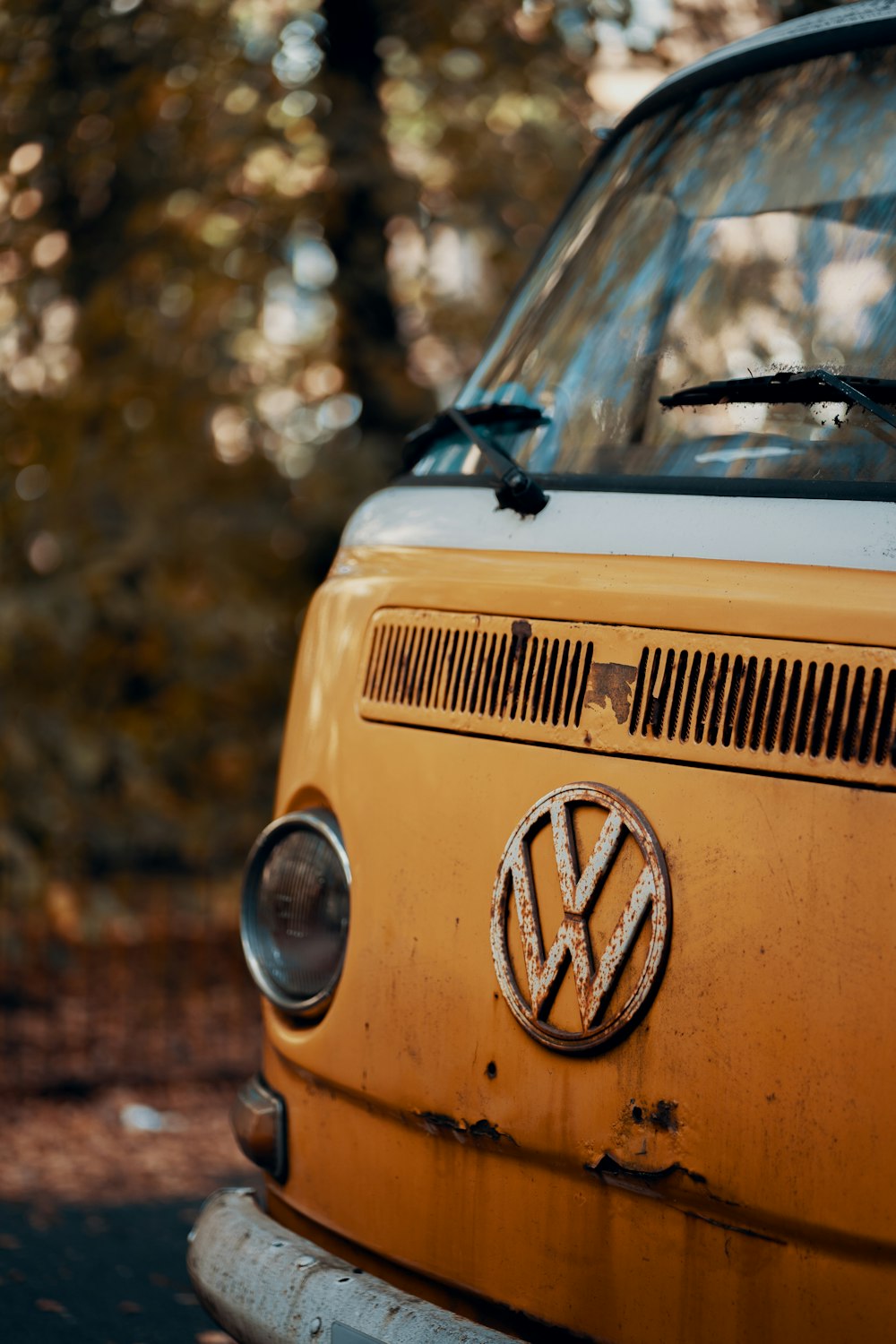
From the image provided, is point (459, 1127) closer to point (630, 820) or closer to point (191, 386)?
point (630, 820)

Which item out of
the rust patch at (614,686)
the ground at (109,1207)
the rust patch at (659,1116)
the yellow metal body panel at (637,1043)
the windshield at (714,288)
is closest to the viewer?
the yellow metal body panel at (637,1043)

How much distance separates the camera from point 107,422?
21.2 ft

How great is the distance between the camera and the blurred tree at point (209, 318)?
616cm

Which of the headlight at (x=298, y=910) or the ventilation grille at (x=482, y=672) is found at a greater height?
the ventilation grille at (x=482, y=672)

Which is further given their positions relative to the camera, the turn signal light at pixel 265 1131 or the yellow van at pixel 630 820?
the turn signal light at pixel 265 1131

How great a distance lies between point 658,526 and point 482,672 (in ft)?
1.09

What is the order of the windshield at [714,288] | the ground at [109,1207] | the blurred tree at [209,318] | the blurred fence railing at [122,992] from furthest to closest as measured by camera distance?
the blurred tree at [209,318] < the blurred fence railing at [122,992] < the ground at [109,1207] < the windshield at [714,288]

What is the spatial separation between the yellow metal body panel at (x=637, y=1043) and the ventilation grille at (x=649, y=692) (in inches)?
0.8

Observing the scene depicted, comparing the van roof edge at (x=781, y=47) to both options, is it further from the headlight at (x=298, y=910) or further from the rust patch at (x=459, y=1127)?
the rust patch at (x=459, y=1127)

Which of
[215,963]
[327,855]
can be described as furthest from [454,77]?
[327,855]

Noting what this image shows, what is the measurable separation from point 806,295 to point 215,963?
5.84 metres

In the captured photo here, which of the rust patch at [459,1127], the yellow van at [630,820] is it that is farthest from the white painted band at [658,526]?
the rust patch at [459,1127]

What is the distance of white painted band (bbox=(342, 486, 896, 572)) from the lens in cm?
188

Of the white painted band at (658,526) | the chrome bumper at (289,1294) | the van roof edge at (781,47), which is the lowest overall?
the chrome bumper at (289,1294)
